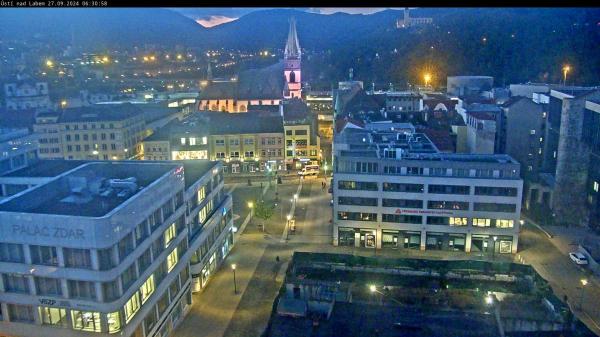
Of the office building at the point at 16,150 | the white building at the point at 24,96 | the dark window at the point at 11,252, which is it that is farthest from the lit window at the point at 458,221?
the white building at the point at 24,96

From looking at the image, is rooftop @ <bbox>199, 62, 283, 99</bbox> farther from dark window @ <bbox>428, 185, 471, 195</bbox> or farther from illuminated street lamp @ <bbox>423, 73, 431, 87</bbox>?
dark window @ <bbox>428, 185, 471, 195</bbox>

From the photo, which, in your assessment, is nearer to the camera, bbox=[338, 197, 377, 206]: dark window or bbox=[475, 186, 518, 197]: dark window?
bbox=[475, 186, 518, 197]: dark window

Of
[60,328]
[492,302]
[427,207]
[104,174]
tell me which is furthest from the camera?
[427,207]

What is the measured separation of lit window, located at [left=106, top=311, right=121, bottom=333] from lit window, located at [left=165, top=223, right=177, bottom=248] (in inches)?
78.8

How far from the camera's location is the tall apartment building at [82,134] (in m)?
21.4

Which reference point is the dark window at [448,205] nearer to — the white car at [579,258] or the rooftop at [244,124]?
the white car at [579,258]

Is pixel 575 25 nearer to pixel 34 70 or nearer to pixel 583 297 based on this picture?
pixel 583 297

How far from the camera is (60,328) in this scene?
8414 mm

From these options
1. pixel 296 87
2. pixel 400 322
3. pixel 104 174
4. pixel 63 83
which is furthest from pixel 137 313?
pixel 63 83

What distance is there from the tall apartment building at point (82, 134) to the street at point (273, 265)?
22.0 feet

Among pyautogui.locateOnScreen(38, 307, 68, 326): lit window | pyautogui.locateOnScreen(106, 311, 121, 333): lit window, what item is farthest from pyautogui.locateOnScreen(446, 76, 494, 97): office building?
pyautogui.locateOnScreen(38, 307, 68, 326): lit window

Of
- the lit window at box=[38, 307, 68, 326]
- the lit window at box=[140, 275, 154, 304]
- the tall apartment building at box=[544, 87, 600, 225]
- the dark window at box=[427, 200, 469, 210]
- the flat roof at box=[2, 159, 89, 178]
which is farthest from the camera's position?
the tall apartment building at box=[544, 87, 600, 225]

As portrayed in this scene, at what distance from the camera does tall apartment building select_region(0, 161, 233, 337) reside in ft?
26.2

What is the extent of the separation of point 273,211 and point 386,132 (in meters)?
4.86
